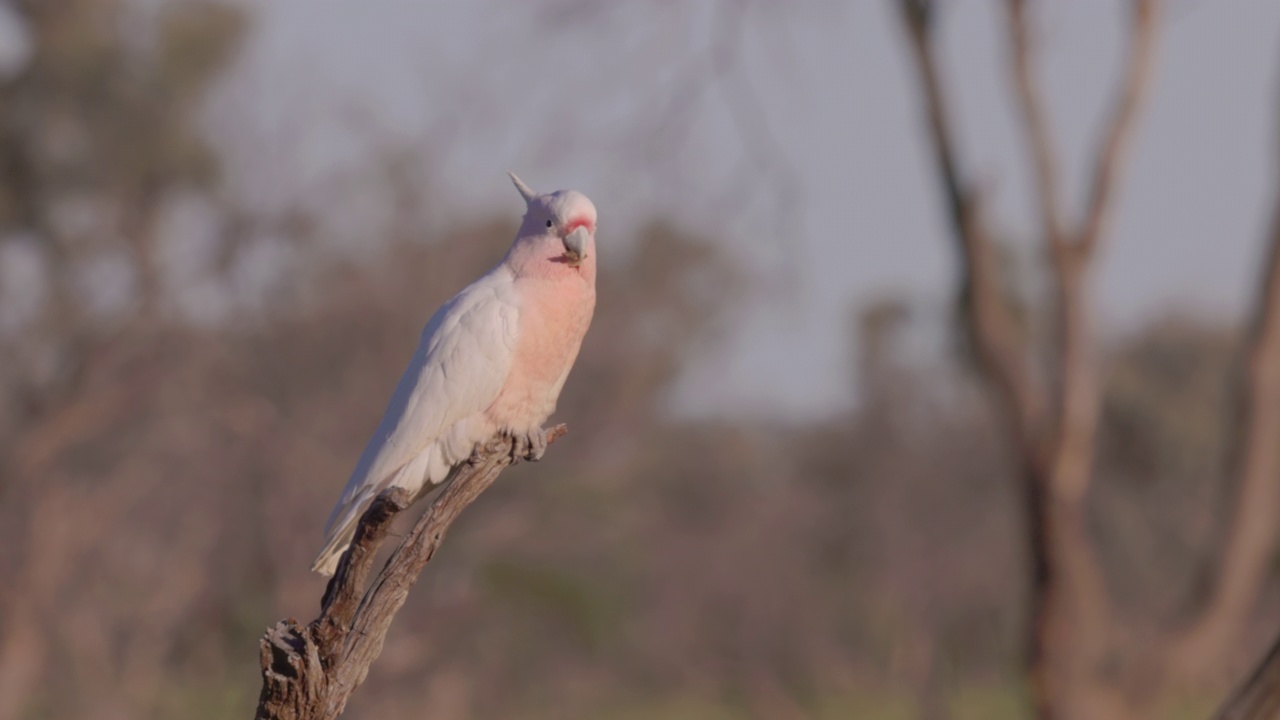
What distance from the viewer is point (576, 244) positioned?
16.1 ft

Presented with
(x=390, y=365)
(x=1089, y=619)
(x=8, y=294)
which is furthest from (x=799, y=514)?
(x=1089, y=619)

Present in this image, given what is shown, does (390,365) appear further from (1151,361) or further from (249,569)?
(1151,361)

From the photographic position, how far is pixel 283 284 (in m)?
20.3

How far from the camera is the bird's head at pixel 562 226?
4.89 metres

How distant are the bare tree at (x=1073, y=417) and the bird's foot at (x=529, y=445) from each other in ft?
15.3

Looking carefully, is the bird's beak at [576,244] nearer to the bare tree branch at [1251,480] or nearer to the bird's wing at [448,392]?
the bird's wing at [448,392]

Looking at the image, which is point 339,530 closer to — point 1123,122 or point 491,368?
point 491,368

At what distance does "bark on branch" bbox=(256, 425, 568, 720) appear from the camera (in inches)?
165

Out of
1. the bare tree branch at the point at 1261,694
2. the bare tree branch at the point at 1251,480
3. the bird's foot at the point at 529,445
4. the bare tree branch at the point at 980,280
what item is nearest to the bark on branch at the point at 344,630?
the bird's foot at the point at 529,445

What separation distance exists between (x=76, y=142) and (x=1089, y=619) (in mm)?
18859

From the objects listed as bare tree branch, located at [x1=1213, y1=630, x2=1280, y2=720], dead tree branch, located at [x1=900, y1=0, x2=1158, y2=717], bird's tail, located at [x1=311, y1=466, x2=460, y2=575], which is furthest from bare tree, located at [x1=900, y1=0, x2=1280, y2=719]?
bird's tail, located at [x1=311, y1=466, x2=460, y2=575]

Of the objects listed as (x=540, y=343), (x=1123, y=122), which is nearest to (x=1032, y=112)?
(x=1123, y=122)

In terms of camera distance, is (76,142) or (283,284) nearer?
(283,284)

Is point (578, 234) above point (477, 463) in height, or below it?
above
